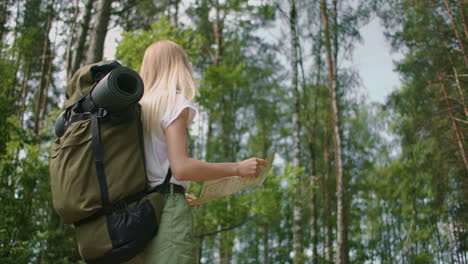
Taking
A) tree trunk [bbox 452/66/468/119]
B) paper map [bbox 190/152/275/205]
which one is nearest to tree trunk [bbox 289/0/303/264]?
tree trunk [bbox 452/66/468/119]

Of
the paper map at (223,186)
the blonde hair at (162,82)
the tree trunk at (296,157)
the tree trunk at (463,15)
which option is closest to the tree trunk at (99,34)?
the blonde hair at (162,82)

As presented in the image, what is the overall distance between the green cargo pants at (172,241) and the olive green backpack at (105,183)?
0.10ft

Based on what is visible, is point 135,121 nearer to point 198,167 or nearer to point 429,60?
point 198,167

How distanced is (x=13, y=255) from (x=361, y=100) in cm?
1601

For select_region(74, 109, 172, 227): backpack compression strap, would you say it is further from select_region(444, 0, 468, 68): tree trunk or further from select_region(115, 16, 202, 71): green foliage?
select_region(115, 16, 202, 71): green foliage

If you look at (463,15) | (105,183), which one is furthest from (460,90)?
(105,183)

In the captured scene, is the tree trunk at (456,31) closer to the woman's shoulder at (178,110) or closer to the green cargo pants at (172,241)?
the woman's shoulder at (178,110)

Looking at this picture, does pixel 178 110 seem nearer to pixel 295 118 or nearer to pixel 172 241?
pixel 172 241

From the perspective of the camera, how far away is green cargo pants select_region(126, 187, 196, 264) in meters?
1.33

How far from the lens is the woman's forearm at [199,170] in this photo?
4.65ft

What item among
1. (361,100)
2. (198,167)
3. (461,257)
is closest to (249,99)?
(361,100)

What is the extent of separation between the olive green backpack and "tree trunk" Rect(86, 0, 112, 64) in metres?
3.73

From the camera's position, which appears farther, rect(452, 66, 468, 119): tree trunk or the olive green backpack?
rect(452, 66, 468, 119): tree trunk

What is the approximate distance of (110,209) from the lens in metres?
1.31
